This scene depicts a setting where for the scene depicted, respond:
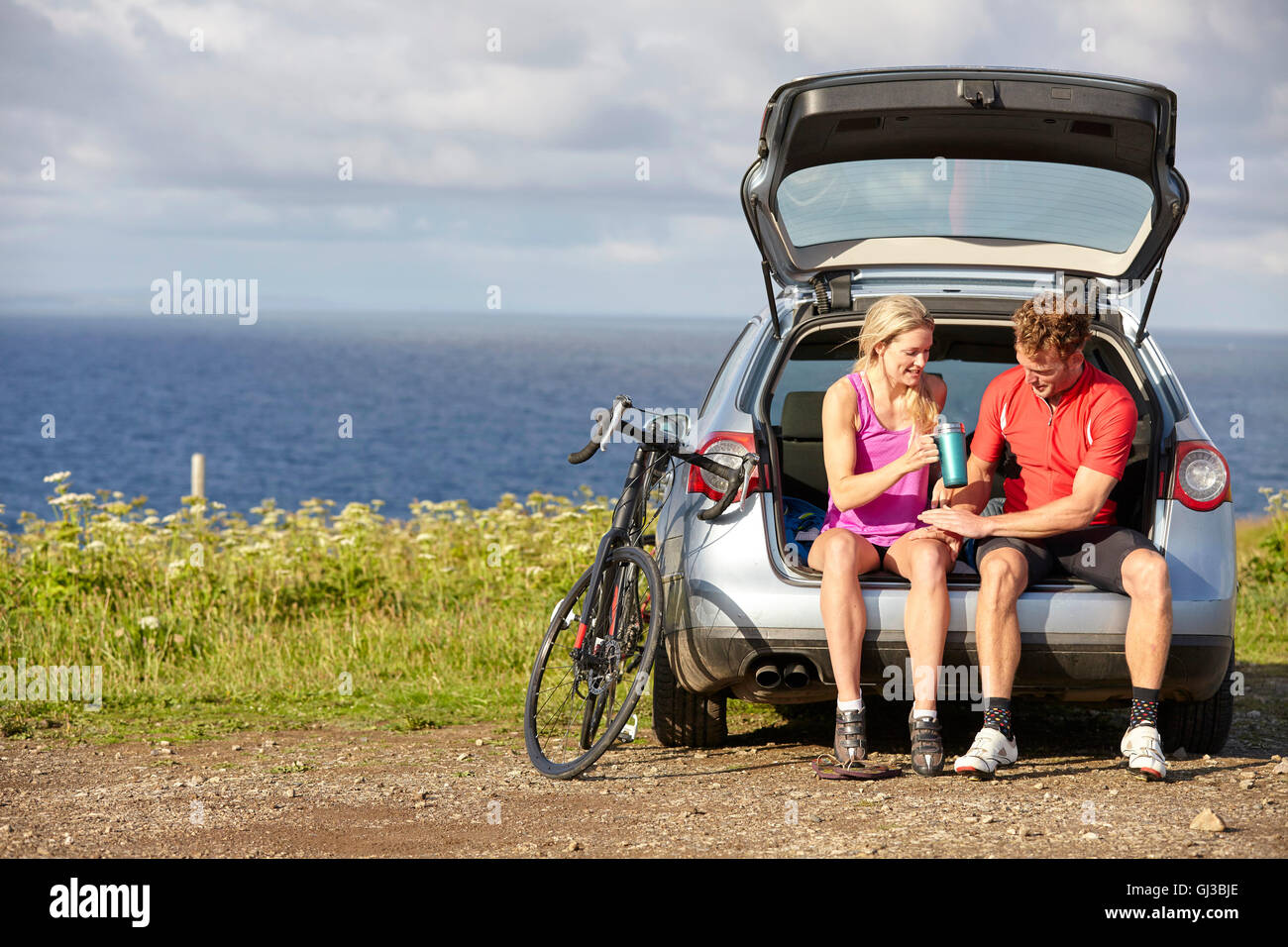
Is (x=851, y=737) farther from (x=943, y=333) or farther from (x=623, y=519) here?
(x=943, y=333)

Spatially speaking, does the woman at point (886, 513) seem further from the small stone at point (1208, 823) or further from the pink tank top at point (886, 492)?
the small stone at point (1208, 823)

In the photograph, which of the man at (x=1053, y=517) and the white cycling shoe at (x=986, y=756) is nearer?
the man at (x=1053, y=517)

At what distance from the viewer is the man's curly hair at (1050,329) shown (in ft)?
15.5

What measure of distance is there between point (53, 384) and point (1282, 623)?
8840 cm

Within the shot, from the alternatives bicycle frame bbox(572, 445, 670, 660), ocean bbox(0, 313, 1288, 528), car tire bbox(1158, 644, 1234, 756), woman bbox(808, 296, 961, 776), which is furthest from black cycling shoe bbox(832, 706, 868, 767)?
ocean bbox(0, 313, 1288, 528)

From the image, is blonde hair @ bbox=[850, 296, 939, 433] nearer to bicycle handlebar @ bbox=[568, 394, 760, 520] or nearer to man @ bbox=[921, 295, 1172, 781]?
man @ bbox=[921, 295, 1172, 781]

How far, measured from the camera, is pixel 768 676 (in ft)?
14.9

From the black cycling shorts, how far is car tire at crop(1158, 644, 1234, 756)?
2.27ft

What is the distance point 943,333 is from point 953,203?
0.61m

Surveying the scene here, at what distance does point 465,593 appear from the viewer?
861 cm

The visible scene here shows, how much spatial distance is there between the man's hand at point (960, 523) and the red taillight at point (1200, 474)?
0.66 meters

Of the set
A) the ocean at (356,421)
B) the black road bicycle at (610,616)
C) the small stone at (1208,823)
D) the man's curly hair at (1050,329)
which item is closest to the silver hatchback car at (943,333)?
the black road bicycle at (610,616)
